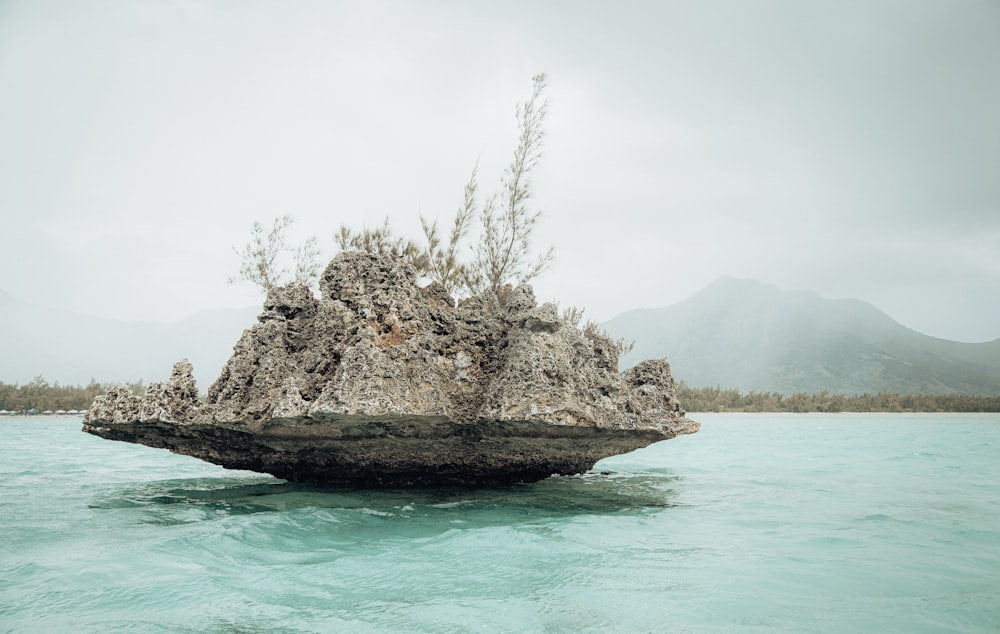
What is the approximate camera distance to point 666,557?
13.7 ft

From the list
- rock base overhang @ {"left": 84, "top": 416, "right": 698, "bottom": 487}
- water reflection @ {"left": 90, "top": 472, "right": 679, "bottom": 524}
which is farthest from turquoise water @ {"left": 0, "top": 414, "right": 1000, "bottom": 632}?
rock base overhang @ {"left": 84, "top": 416, "right": 698, "bottom": 487}

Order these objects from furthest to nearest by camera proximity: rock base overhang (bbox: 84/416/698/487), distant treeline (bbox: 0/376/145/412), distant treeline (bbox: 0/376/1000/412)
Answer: distant treeline (bbox: 0/376/1000/412), distant treeline (bbox: 0/376/145/412), rock base overhang (bbox: 84/416/698/487)

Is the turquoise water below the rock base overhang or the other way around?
below

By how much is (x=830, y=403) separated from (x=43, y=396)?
3891 cm

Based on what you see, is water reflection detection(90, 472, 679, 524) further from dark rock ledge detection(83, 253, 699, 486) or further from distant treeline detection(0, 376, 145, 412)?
distant treeline detection(0, 376, 145, 412)

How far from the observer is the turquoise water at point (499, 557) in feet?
9.99

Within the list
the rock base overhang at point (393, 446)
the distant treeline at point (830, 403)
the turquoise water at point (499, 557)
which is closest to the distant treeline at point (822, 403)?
the distant treeline at point (830, 403)

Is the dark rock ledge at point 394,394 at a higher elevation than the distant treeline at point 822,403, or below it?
higher

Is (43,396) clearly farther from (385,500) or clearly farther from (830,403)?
(830,403)

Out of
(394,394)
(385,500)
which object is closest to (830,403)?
(385,500)

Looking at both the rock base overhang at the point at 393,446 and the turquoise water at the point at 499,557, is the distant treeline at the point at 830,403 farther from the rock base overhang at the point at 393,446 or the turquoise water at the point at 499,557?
the rock base overhang at the point at 393,446

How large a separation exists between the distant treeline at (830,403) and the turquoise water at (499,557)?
25602mm

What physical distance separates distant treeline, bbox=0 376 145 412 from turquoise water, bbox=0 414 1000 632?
68.7 feet

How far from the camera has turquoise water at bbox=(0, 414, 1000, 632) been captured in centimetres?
304
